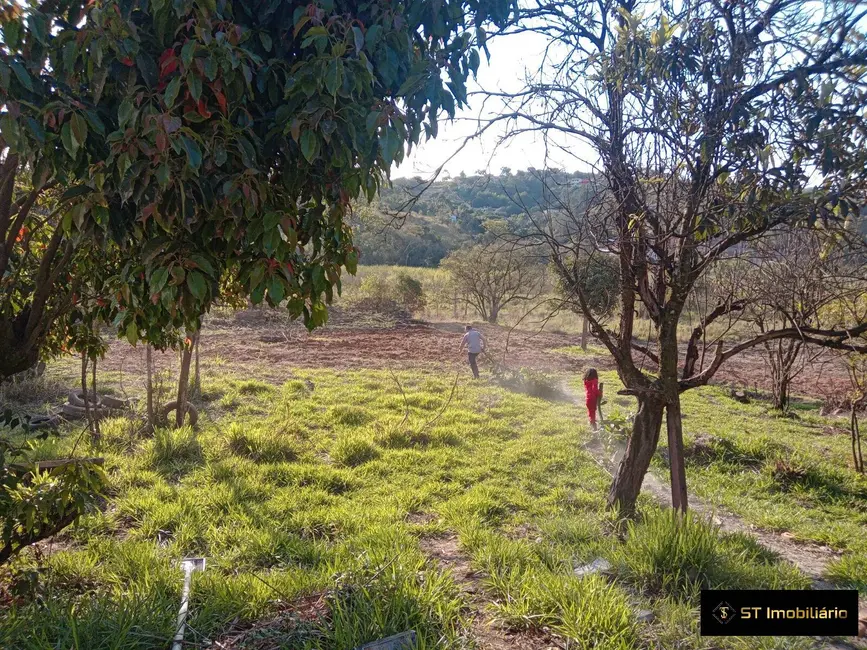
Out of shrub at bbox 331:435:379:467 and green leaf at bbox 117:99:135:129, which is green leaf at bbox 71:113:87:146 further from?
shrub at bbox 331:435:379:467

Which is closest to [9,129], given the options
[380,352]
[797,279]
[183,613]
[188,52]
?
[188,52]

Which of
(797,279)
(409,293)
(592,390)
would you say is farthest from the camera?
(409,293)

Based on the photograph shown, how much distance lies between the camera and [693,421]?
9.45 m

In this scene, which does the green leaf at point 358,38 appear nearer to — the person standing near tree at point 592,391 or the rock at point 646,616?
the rock at point 646,616

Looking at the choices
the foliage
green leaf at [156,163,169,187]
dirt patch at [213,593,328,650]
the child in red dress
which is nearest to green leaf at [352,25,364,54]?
green leaf at [156,163,169,187]

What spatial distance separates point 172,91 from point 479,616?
300cm

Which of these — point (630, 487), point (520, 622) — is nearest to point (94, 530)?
point (520, 622)

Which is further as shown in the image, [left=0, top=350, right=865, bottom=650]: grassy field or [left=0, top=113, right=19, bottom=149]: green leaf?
[left=0, top=350, right=865, bottom=650]: grassy field

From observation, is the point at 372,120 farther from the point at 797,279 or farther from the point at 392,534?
the point at 797,279

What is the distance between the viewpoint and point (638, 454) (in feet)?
15.5

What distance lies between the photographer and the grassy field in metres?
2.85

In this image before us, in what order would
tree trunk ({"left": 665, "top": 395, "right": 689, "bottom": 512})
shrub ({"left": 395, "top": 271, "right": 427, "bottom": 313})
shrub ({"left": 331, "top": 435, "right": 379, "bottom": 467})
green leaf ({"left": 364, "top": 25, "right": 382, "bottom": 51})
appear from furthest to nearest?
shrub ({"left": 395, "top": 271, "right": 427, "bottom": 313})
shrub ({"left": 331, "top": 435, "right": 379, "bottom": 467})
tree trunk ({"left": 665, "top": 395, "right": 689, "bottom": 512})
green leaf ({"left": 364, "top": 25, "right": 382, "bottom": 51})

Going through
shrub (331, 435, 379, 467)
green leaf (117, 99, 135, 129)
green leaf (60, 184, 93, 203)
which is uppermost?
green leaf (117, 99, 135, 129)

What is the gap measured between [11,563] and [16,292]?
1.68 m
